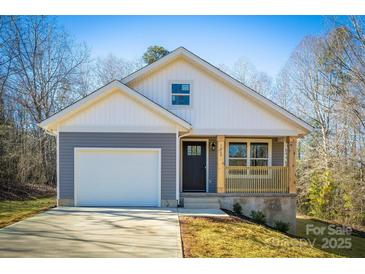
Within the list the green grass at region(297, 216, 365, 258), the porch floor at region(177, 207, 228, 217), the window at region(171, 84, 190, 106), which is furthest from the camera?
the window at region(171, 84, 190, 106)

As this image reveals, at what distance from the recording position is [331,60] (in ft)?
63.2

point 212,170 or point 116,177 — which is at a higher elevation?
point 212,170

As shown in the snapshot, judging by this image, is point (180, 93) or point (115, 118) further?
point (180, 93)

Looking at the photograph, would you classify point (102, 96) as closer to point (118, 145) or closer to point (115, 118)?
point (115, 118)

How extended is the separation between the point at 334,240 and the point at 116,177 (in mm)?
9135

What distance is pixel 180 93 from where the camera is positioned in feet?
43.6

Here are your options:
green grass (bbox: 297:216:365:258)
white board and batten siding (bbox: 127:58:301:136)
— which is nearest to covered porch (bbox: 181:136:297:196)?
white board and batten siding (bbox: 127:58:301:136)

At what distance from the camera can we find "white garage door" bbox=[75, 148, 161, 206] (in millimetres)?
12078

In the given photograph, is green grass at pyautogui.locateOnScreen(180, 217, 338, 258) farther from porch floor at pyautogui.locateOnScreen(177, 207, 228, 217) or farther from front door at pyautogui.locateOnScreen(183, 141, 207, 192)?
front door at pyautogui.locateOnScreen(183, 141, 207, 192)

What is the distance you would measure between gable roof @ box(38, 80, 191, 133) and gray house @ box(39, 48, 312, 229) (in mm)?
34

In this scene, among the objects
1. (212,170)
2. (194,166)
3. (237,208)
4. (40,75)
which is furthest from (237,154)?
(40,75)

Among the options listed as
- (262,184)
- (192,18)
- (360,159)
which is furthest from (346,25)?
(192,18)

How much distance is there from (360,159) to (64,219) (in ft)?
47.3
